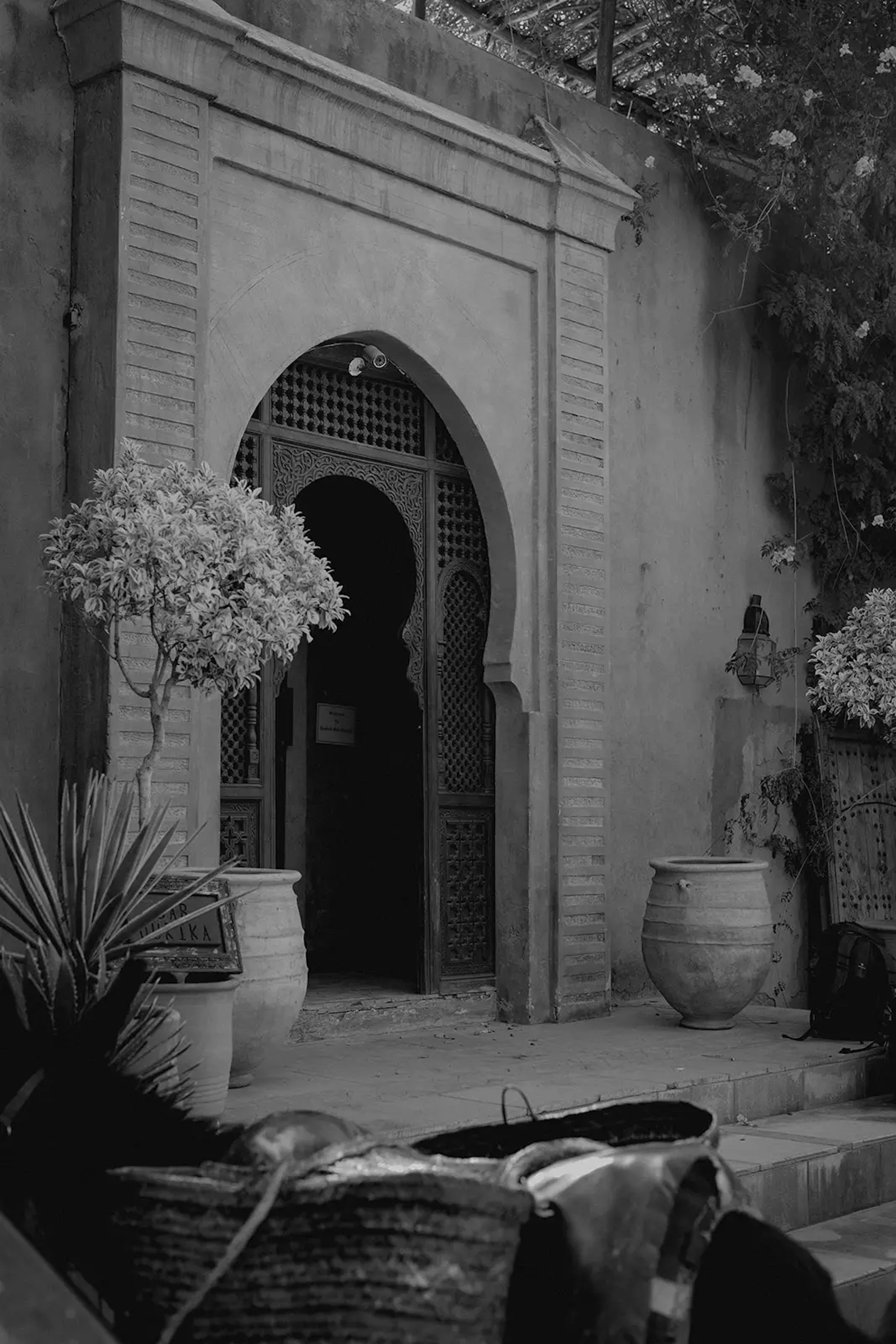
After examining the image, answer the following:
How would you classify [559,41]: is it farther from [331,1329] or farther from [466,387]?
[331,1329]

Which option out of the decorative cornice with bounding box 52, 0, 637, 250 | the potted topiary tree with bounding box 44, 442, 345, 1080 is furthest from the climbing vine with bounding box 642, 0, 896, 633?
the potted topiary tree with bounding box 44, 442, 345, 1080

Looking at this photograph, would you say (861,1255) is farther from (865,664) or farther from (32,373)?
(32,373)

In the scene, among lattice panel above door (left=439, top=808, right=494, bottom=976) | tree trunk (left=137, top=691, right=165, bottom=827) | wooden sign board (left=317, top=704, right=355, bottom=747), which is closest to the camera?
tree trunk (left=137, top=691, right=165, bottom=827)

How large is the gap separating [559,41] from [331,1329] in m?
10.8

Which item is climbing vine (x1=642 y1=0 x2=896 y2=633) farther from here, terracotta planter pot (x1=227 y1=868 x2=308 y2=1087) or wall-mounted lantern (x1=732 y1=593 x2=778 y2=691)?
terracotta planter pot (x1=227 y1=868 x2=308 y2=1087)

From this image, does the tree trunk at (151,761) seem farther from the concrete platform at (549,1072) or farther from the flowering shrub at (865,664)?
the flowering shrub at (865,664)

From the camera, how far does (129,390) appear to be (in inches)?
245

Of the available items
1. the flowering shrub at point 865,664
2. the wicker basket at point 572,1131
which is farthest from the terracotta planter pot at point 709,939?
the wicker basket at point 572,1131

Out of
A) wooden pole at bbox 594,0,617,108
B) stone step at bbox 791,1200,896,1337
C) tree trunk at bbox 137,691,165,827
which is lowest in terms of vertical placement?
stone step at bbox 791,1200,896,1337

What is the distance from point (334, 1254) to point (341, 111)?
6688 millimetres

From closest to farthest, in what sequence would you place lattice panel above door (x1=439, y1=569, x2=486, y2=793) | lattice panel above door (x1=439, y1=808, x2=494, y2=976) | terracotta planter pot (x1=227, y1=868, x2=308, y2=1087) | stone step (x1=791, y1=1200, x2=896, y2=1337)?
1. stone step (x1=791, y1=1200, x2=896, y2=1337)
2. terracotta planter pot (x1=227, y1=868, x2=308, y2=1087)
3. lattice panel above door (x1=439, y1=808, x2=494, y2=976)
4. lattice panel above door (x1=439, y1=569, x2=486, y2=793)

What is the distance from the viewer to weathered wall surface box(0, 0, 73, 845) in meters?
6.13

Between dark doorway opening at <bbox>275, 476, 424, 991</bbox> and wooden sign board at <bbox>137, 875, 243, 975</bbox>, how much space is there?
4.78m

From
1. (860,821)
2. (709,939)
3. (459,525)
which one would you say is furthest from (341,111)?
(860,821)
